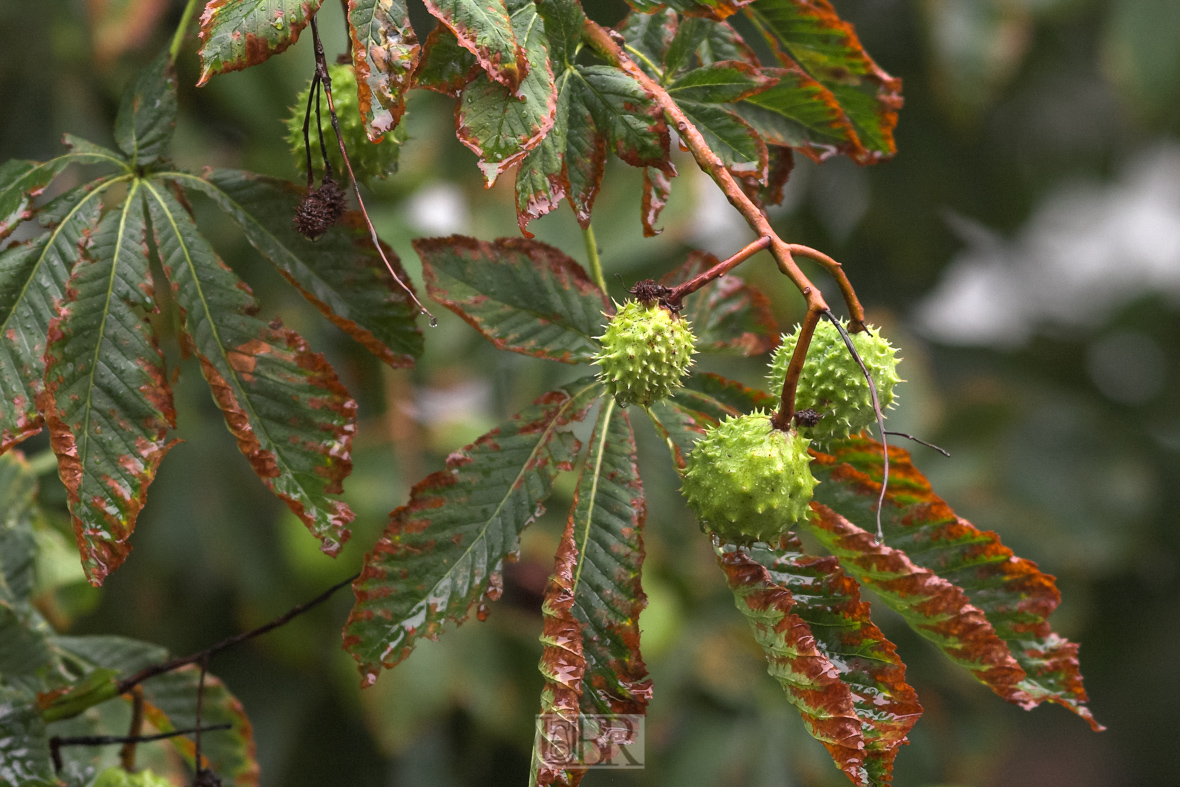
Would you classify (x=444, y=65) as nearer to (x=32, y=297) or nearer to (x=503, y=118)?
(x=503, y=118)

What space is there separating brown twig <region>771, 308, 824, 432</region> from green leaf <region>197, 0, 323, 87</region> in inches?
14.6

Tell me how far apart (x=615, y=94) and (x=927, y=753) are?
5.92 feet

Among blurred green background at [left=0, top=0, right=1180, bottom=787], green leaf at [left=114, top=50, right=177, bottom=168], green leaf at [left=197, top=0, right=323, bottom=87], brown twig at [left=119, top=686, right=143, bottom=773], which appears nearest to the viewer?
green leaf at [left=197, top=0, right=323, bottom=87]

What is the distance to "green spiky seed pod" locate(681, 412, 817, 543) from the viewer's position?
0.68 m

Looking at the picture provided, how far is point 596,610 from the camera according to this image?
0.72 m

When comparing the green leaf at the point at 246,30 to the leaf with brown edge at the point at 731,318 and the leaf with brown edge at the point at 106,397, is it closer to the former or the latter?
the leaf with brown edge at the point at 106,397

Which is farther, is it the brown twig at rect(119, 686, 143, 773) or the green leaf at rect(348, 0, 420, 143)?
the brown twig at rect(119, 686, 143, 773)

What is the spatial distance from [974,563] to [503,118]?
0.50 m

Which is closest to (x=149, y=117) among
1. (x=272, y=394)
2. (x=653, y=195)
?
(x=272, y=394)

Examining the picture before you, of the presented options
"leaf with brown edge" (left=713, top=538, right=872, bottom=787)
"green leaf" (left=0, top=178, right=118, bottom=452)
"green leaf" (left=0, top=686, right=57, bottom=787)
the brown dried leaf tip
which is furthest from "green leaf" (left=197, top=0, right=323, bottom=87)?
"green leaf" (left=0, top=686, right=57, bottom=787)

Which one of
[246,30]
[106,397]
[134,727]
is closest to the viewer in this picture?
[246,30]

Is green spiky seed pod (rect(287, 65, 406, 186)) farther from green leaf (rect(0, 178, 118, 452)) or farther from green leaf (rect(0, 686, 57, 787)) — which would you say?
green leaf (rect(0, 686, 57, 787))

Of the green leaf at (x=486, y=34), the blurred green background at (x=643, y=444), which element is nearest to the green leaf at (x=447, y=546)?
the green leaf at (x=486, y=34)

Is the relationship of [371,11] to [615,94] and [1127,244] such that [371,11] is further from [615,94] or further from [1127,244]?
[1127,244]
